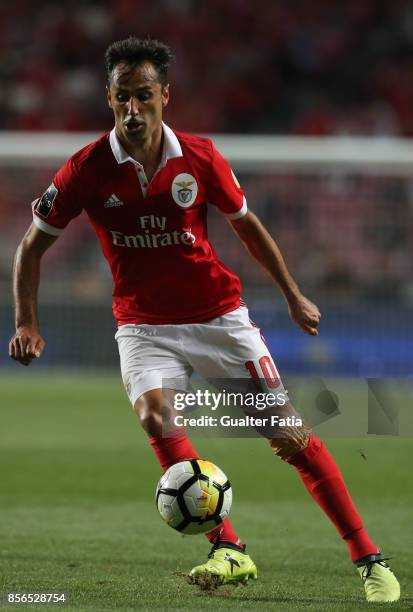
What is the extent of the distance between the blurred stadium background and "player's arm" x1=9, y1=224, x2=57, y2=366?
638 centimetres

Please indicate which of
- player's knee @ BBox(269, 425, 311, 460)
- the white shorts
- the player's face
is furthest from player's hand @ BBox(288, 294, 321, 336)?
the player's face

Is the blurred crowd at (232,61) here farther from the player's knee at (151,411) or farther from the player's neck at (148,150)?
the player's knee at (151,411)

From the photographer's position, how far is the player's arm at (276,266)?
4660 millimetres

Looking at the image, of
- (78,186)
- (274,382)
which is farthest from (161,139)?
(274,382)

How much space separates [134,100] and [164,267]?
0.70 m

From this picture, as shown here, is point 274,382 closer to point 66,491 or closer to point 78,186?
point 78,186

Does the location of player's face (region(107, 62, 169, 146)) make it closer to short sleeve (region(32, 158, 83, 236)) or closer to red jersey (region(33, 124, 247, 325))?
red jersey (region(33, 124, 247, 325))

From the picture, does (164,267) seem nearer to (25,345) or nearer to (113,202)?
(113,202)

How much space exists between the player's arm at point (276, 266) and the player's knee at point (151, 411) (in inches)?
27.5

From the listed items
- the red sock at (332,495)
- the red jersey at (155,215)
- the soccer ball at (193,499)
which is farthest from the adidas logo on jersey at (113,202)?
the red sock at (332,495)

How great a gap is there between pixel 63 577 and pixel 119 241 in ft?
4.63

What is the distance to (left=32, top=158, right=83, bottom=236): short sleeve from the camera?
4.49m

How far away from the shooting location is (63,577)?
14.9ft

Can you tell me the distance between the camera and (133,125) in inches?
174
